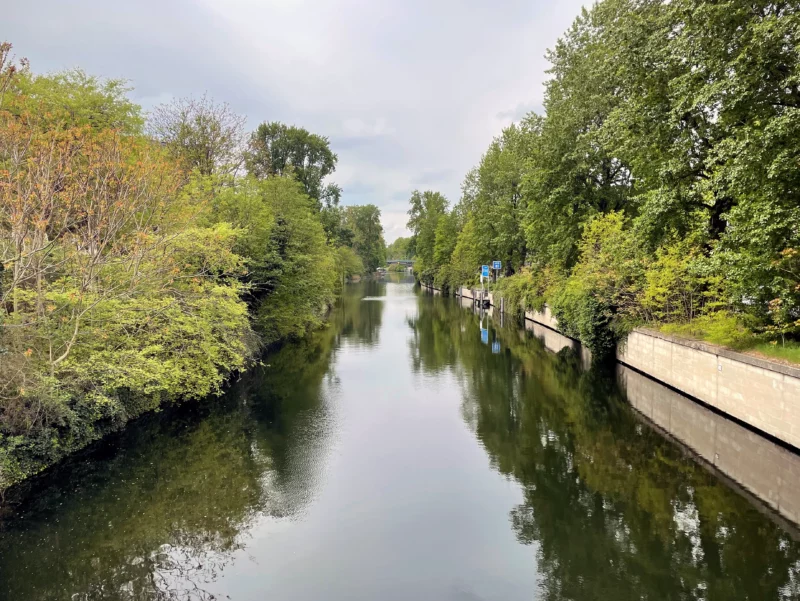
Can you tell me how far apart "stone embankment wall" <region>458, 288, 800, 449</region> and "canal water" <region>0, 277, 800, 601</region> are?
193 cm

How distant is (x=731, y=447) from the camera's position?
36.3ft

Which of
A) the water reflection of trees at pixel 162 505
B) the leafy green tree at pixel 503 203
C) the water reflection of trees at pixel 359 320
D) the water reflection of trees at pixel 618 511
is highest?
the leafy green tree at pixel 503 203

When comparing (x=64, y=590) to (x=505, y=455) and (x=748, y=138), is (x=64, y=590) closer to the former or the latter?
(x=505, y=455)

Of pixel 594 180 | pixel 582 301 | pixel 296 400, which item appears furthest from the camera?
pixel 594 180

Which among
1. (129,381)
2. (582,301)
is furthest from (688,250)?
(129,381)

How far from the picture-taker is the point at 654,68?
14.4m

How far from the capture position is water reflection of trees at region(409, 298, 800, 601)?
6.59 metres

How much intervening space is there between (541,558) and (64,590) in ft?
21.4

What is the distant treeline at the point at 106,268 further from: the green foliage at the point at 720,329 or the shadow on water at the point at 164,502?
the green foliage at the point at 720,329

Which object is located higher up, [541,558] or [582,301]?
[582,301]

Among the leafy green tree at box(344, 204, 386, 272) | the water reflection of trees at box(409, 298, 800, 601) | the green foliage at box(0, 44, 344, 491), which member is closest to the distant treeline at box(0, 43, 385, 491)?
the green foliage at box(0, 44, 344, 491)

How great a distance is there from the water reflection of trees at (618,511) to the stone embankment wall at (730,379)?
1.95 m

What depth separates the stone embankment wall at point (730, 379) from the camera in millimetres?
10281

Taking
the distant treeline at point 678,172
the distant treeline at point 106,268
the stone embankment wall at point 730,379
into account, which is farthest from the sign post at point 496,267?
the stone embankment wall at point 730,379
